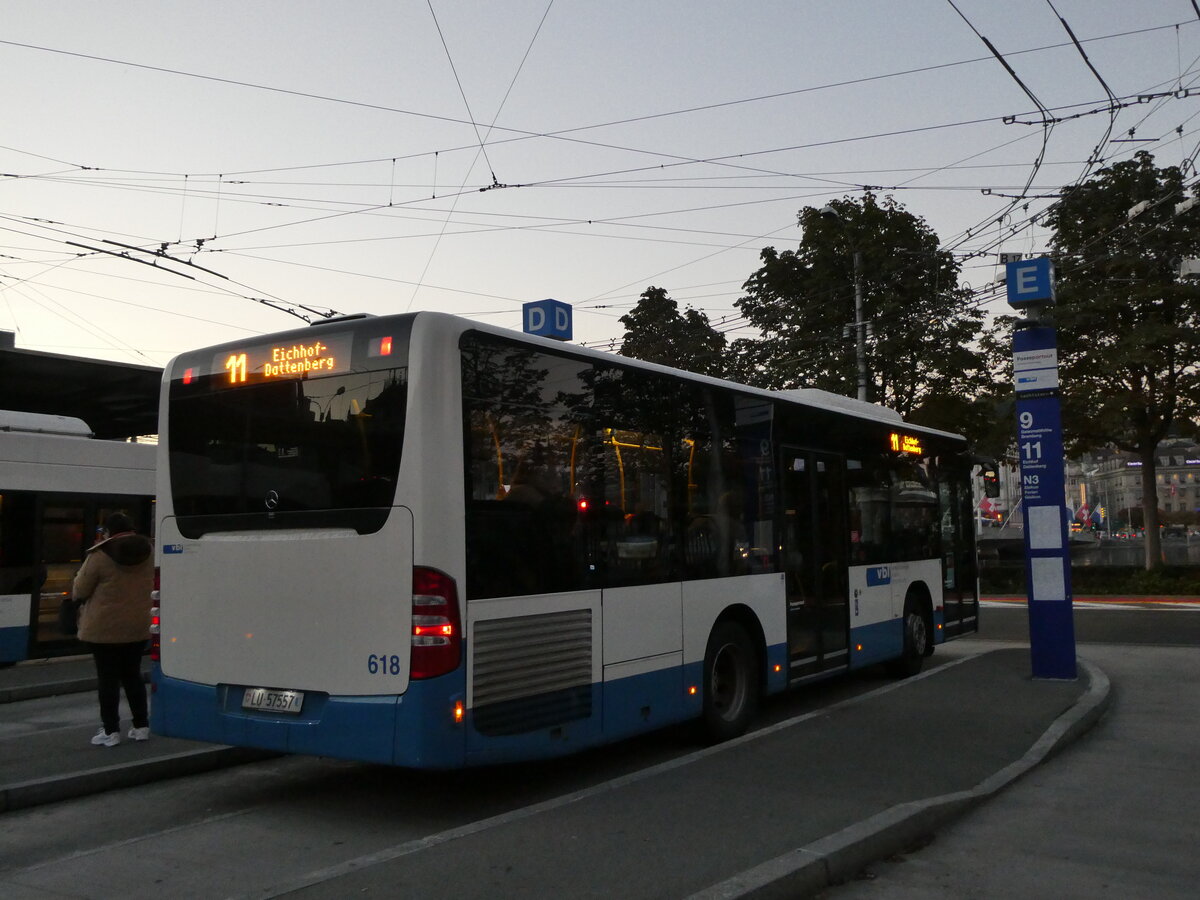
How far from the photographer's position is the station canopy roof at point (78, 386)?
1873 centimetres

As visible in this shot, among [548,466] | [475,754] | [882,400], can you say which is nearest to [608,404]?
[548,466]

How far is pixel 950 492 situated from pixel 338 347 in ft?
32.1

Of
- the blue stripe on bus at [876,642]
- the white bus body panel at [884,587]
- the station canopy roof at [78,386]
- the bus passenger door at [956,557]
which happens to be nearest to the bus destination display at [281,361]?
the white bus body panel at [884,587]

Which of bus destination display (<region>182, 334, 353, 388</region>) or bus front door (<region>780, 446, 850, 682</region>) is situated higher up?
bus destination display (<region>182, 334, 353, 388</region>)

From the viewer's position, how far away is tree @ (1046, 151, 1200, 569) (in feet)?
85.1

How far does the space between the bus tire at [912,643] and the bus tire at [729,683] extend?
152 inches

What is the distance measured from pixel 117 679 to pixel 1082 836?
276 inches

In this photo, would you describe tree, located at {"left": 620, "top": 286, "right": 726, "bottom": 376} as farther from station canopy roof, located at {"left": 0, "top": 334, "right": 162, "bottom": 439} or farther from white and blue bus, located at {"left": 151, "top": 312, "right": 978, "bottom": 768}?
white and blue bus, located at {"left": 151, "top": 312, "right": 978, "bottom": 768}

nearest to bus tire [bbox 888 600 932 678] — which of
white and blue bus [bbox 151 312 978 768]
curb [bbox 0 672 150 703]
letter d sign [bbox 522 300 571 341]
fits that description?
white and blue bus [bbox 151 312 978 768]

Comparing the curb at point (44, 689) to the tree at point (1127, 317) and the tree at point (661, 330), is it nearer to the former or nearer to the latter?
the tree at point (1127, 317)

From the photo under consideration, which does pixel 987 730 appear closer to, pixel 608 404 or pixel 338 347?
pixel 608 404

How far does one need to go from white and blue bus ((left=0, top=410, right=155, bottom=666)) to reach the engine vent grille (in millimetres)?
9410

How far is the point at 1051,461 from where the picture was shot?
12117 millimetres

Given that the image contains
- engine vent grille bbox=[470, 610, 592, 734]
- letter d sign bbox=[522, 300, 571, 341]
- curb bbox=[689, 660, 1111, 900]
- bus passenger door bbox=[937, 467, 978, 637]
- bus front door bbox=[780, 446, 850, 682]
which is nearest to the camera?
curb bbox=[689, 660, 1111, 900]
